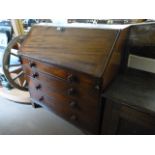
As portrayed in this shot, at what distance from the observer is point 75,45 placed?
1.17m

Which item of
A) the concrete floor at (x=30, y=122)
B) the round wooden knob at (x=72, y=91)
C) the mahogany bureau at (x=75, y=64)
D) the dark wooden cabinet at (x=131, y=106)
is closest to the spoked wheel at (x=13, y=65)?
the mahogany bureau at (x=75, y=64)

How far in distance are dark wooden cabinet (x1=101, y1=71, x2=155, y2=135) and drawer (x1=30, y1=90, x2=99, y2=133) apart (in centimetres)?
10

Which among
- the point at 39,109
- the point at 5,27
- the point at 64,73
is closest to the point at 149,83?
the point at 64,73

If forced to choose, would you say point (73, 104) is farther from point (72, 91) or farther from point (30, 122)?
point (30, 122)

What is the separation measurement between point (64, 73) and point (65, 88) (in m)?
0.16

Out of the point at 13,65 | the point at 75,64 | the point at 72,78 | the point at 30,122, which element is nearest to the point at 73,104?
the point at 72,78

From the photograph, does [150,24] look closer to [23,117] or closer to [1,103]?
[23,117]

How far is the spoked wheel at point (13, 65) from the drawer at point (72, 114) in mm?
277

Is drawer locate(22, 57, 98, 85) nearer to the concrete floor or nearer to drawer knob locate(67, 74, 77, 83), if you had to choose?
drawer knob locate(67, 74, 77, 83)

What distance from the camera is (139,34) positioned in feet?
3.73

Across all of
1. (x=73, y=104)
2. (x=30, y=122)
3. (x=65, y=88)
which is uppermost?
(x=65, y=88)

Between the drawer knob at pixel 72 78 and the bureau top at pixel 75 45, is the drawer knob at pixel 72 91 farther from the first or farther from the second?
the bureau top at pixel 75 45
